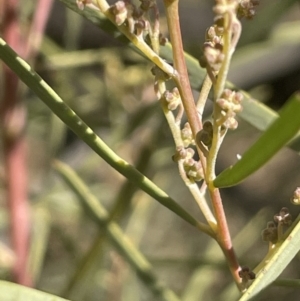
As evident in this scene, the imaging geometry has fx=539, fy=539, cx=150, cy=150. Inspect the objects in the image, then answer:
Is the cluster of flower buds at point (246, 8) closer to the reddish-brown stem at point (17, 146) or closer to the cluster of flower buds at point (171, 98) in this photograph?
the cluster of flower buds at point (171, 98)

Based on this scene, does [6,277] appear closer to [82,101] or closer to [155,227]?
[82,101]

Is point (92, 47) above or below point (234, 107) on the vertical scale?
below

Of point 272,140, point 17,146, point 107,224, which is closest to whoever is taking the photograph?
point 272,140

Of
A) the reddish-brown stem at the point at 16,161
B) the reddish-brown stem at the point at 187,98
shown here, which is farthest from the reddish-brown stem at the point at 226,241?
the reddish-brown stem at the point at 16,161

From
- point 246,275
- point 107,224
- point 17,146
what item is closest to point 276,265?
point 246,275

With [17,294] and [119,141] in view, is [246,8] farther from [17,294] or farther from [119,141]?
[119,141]

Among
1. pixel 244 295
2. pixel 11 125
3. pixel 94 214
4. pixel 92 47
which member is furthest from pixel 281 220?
pixel 92 47
